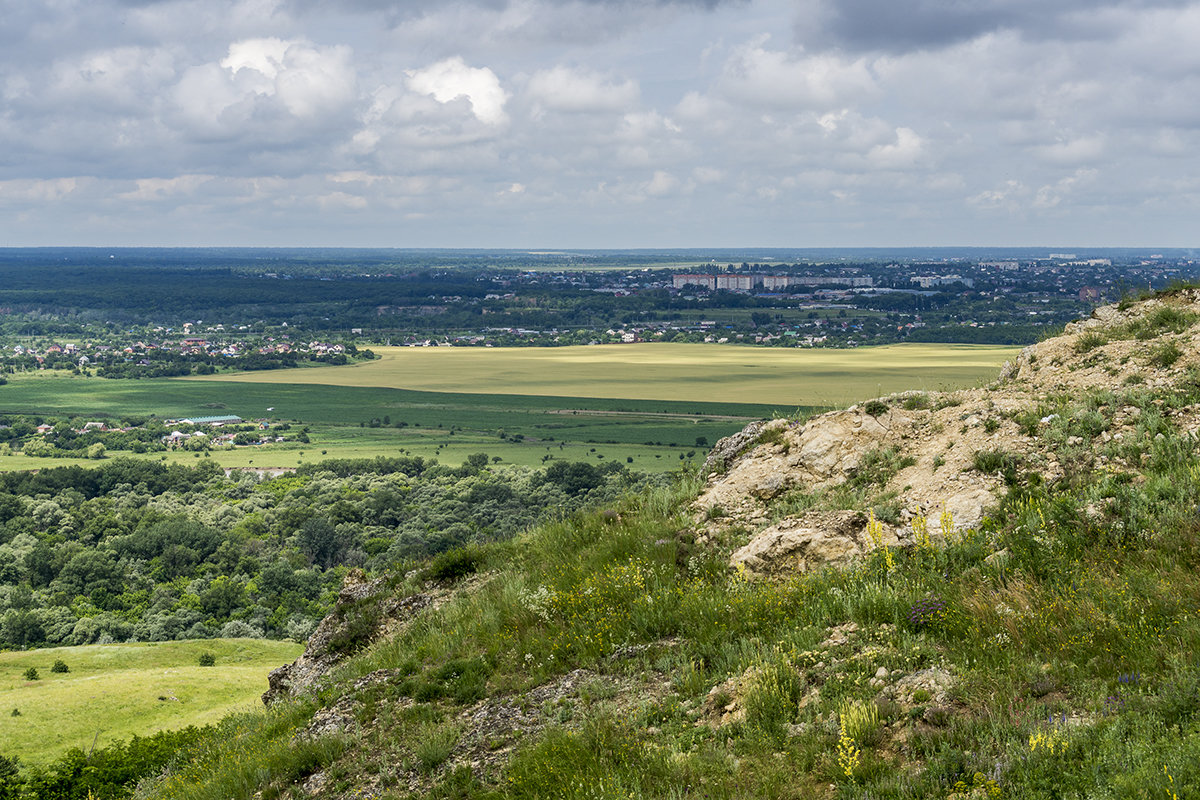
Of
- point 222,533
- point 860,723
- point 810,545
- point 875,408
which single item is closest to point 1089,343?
point 875,408

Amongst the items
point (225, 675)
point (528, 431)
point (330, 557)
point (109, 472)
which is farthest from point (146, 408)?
point (225, 675)

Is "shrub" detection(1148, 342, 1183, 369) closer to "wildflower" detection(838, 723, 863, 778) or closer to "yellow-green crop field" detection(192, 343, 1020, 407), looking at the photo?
"wildflower" detection(838, 723, 863, 778)

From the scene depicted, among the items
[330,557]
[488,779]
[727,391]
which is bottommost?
[330,557]

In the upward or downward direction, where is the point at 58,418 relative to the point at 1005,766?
downward

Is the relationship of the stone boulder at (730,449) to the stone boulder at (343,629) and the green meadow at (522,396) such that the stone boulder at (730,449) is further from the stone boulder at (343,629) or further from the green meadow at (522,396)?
the green meadow at (522,396)

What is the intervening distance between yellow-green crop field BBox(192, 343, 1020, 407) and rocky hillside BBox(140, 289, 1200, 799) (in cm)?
7623

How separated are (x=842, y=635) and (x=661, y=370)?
13454 centimetres

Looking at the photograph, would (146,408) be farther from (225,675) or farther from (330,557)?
(225,675)

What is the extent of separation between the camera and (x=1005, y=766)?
534 cm

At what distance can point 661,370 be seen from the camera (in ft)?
465

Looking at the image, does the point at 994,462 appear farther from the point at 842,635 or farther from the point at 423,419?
the point at 423,419

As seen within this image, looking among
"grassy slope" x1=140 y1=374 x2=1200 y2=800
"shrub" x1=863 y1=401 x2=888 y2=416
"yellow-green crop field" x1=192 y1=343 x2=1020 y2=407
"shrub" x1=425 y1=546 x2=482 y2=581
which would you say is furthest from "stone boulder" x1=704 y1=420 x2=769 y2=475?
"yellow-green crop field" x1=192 y1=343 x2=1020 y2=407

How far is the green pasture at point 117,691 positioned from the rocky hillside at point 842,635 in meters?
19.5

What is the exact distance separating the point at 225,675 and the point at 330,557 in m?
30.6
